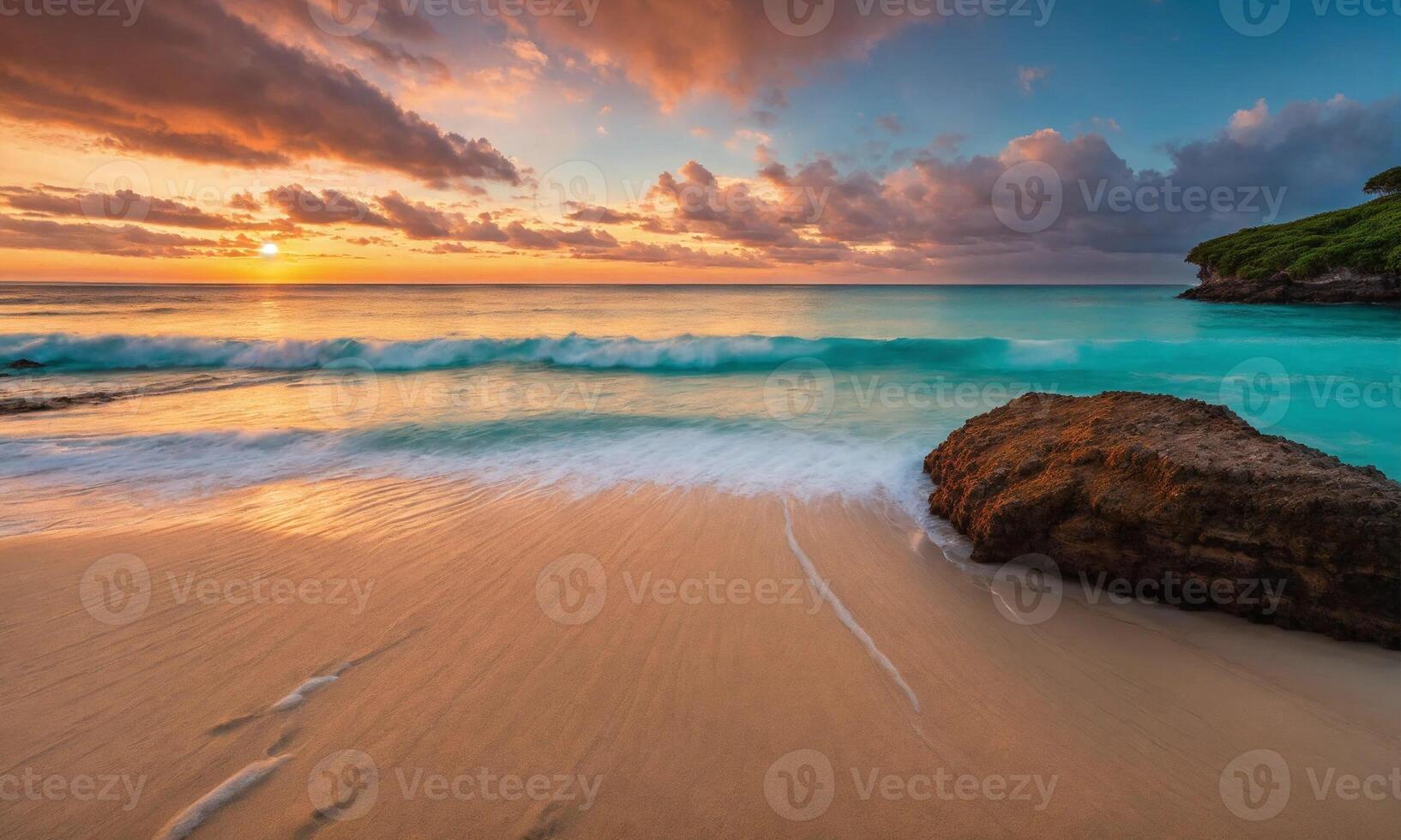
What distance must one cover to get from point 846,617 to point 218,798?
10.9ft

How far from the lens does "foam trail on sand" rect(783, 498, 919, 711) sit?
3.04m

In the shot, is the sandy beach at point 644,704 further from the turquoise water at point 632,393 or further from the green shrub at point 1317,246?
the green shrub at point 1317,246

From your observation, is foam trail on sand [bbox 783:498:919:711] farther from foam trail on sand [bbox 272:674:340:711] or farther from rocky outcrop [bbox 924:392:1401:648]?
foam trail on sand [bbox 272:674:340:711]

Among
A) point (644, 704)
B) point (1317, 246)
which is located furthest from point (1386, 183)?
point (644, 704)

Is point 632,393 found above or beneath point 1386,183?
beneath

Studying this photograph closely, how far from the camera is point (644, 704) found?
9.45 feet

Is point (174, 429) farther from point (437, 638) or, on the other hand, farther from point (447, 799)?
point (447, 799)

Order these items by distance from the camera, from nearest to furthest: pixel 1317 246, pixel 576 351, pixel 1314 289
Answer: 1. pixel 576 351
2. pixel 1314 289
3. pixel 1317 246

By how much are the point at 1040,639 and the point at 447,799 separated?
337 cm

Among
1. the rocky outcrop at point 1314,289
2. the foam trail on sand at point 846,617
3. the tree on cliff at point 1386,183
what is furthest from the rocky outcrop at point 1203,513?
the tree on cliff at point 1386,183

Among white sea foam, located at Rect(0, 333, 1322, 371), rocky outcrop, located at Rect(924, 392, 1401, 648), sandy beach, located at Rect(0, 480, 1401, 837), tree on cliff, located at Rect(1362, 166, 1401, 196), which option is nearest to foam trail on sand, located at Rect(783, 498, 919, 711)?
sandy beach, located at Rect(0, 480, 1401, 837)

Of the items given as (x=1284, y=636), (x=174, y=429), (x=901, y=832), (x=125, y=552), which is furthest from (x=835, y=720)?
(x=174, y=429)

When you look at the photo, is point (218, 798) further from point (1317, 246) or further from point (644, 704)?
point (1317, 246)

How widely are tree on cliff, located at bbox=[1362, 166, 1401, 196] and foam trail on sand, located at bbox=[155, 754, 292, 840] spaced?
87.6 m
